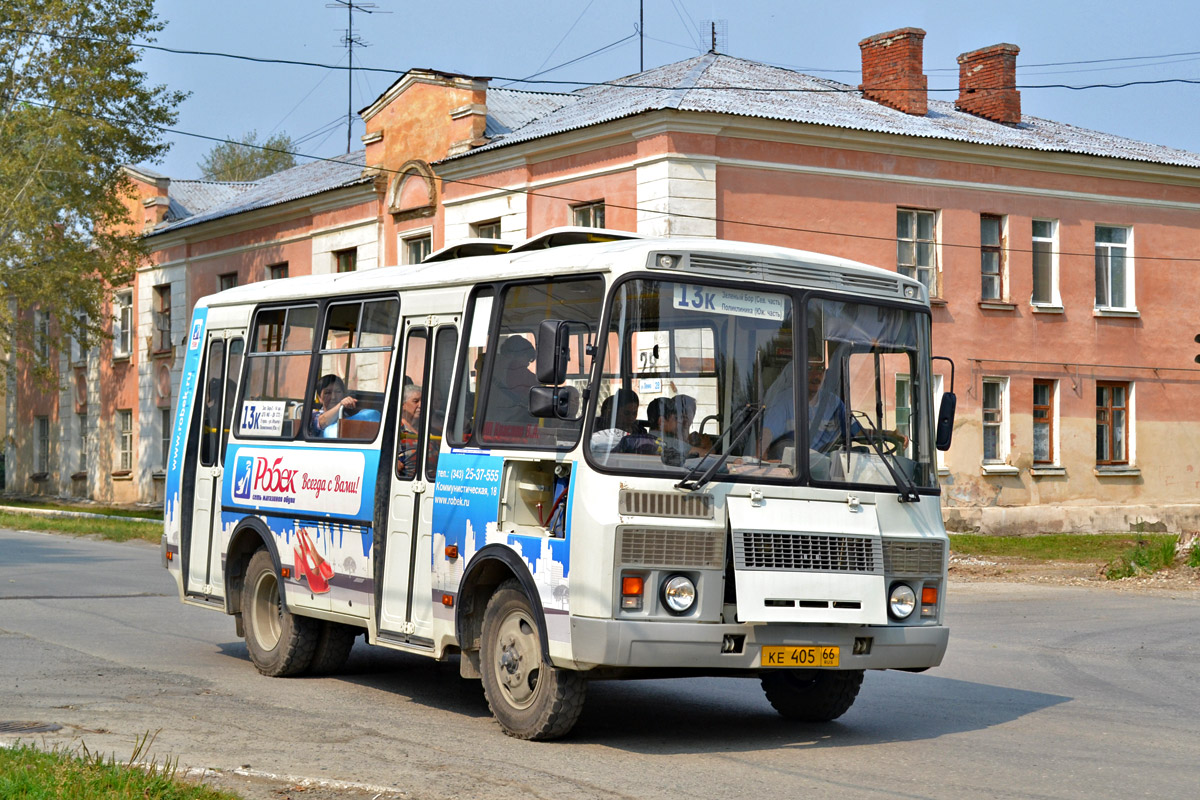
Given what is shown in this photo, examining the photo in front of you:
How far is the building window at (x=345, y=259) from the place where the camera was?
3578 centimetres

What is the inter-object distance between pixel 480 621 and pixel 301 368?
3.05 meters

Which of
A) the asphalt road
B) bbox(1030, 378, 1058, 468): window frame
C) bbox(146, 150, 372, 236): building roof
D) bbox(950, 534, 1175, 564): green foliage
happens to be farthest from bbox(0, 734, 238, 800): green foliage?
bbox(146, 150, 372, 236): building roof

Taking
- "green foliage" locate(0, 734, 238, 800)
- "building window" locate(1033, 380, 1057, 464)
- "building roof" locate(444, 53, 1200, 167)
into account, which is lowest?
"green foliage" locate(0, 734, 238, 800)

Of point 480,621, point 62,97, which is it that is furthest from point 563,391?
point 62,97

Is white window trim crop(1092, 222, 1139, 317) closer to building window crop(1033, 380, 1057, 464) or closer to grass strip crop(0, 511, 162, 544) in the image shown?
building window crop(1033, 380, 1057, 464)

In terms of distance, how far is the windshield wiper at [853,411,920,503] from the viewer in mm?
8914

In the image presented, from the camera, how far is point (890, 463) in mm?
9000

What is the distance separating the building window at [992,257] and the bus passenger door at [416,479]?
894 inches

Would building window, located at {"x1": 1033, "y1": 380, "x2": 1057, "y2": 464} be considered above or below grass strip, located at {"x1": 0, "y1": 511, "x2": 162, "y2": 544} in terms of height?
above

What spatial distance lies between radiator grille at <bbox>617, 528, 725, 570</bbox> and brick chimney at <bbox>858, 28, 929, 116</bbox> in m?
25.0

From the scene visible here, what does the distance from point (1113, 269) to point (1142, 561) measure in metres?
12.9

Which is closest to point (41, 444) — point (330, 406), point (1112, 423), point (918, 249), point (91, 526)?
point (91, 526)

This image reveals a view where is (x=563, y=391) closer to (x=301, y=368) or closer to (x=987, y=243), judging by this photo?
(x=301, y=368)

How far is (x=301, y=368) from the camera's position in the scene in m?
11.4
